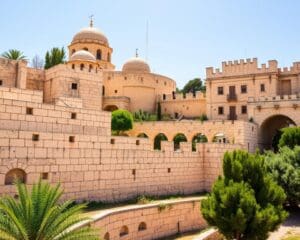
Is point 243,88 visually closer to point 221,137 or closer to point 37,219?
point 221,137

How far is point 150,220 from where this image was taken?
43.4ft

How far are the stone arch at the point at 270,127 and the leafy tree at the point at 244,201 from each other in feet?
64.8

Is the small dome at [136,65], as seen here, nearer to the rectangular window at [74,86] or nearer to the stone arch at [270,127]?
the stone arch at [270,127]

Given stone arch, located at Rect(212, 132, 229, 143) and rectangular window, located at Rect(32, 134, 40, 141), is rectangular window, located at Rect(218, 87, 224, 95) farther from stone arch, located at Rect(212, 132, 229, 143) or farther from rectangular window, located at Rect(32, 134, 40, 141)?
rectangular window, located at Rect(32, 134, 40, 141)

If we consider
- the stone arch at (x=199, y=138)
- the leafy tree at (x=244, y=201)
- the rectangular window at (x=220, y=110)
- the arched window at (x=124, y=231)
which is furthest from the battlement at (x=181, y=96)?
the arched window at (x=124, y=231)

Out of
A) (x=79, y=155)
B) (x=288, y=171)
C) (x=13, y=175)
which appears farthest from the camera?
(x=288, y=171)

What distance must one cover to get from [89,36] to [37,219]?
120ft

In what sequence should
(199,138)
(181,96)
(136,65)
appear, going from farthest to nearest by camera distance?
1. (136,65)
2. (181,96)
3. (199,138)

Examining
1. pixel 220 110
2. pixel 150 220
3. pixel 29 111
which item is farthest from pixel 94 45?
pixel 150 220

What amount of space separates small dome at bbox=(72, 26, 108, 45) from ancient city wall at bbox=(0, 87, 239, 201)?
2773 centimetres

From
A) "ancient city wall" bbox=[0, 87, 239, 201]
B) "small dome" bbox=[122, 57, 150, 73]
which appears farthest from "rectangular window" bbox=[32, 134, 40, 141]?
"small dome" bbox=[122, 57, 150, 73]

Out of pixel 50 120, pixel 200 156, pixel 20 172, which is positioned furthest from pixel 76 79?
pixel 20 172

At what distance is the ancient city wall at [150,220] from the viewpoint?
36.1 feet

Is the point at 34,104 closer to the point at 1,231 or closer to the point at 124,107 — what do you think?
the point at 1,231
